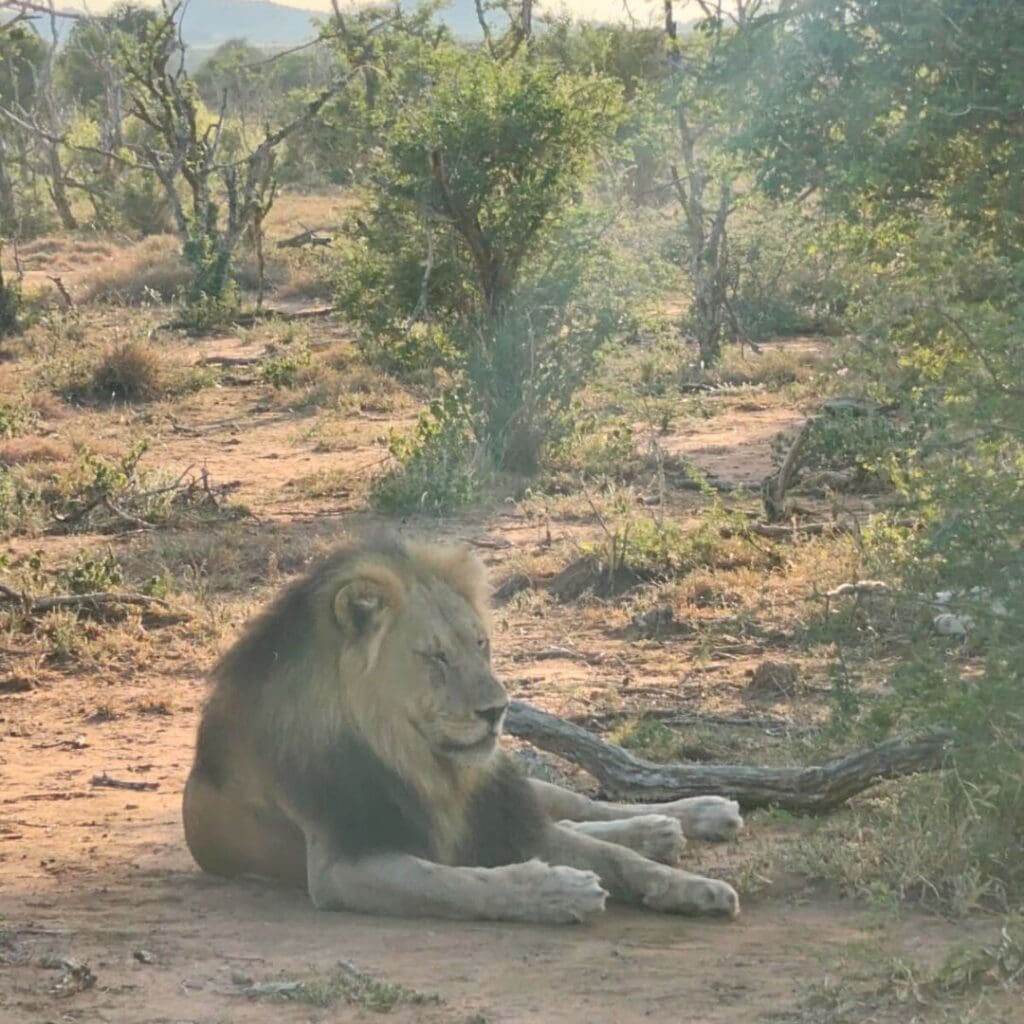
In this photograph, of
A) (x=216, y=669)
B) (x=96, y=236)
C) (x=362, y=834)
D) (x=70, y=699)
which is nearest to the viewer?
(x=362, y=834)

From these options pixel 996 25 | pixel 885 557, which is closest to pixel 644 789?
pixel 885 557

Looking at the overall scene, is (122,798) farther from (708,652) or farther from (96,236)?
(96,236)

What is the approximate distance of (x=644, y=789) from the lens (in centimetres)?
555

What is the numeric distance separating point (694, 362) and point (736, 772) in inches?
449

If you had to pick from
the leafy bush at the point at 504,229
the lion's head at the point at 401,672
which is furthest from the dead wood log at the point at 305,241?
the lion's head at the point at 401,672

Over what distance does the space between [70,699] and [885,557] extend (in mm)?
3648

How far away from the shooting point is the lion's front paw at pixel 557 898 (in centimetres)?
447

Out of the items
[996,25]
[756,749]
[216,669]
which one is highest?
[996,25]

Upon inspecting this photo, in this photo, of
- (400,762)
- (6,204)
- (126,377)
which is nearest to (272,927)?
(400,762)

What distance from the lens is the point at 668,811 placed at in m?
5.33

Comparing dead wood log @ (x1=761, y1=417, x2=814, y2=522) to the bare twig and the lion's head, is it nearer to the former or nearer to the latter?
the bare twig

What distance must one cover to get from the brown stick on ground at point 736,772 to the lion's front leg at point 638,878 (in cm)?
63

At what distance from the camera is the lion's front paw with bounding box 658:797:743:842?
523 centimetres

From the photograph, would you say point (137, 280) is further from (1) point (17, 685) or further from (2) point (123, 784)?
(2) point (123, 784)
